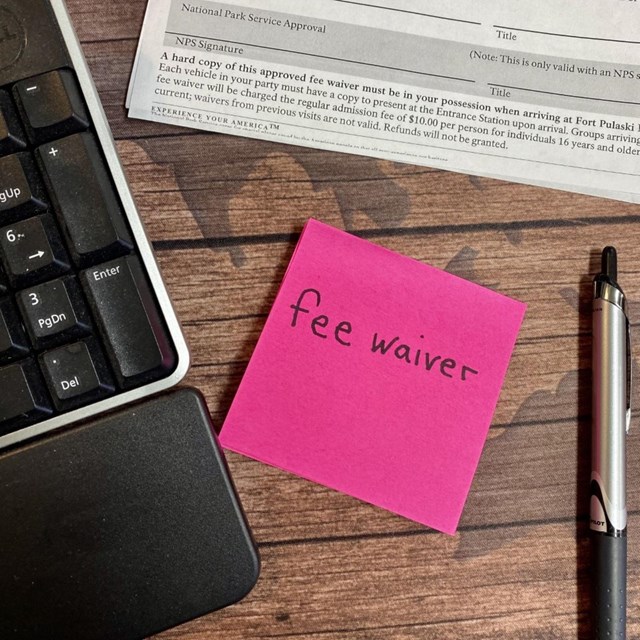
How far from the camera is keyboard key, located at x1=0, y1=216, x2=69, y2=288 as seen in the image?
340 millimetres

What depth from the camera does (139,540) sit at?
13.8 inches

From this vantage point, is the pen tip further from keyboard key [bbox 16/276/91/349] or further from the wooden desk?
keyboard key [bbox 16/276/91/349]

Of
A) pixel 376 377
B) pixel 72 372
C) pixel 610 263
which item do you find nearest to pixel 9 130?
pixel 72 372

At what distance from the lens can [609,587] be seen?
407 mm

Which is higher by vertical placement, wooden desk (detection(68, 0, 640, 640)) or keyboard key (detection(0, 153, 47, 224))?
keyboard key (detection(0, 153, 47, 224))

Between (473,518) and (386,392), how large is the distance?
0.33ft

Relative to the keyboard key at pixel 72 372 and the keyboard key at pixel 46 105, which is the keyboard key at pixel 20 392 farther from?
the keyboard key at pixel 46 105

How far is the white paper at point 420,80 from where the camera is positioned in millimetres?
441

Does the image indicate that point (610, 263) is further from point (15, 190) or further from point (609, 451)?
point (15, 190)

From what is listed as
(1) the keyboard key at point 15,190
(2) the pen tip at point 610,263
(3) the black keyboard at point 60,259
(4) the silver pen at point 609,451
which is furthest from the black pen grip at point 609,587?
(1) the keyboard key at point 15,190

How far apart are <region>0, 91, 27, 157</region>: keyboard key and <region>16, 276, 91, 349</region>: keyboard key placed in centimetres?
8

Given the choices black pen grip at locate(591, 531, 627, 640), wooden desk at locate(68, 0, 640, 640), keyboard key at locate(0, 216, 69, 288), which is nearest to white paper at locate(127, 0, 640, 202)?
wooden desk at locate(68, 0, 640, 640)

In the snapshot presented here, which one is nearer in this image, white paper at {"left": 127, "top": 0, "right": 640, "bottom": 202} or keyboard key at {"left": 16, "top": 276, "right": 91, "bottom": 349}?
keyboard key at {"left": 16, "top": 276, "right": 91, "bottom": 349}

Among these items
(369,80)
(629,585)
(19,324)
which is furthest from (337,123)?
(629,585)
